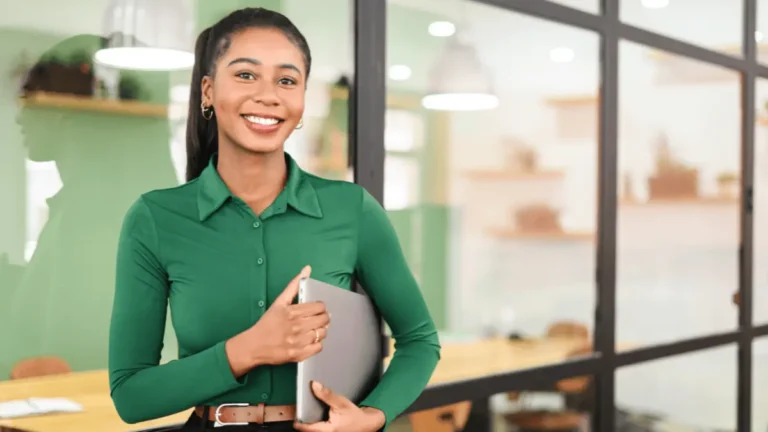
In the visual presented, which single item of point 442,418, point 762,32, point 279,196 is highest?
point 762,32

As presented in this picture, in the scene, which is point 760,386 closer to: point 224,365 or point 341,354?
point 341,354

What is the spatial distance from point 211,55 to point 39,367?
0.73 meters

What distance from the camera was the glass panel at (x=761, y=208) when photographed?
4.10 meters

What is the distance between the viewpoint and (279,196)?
1299 millimetres

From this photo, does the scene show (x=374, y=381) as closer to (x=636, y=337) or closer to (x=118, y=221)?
(x=118, y=221)

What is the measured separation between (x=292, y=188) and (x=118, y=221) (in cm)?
56

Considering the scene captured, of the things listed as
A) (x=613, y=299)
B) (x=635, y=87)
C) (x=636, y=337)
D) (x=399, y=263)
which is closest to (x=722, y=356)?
(x=636, y=337)

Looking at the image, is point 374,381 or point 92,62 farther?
point 92,62

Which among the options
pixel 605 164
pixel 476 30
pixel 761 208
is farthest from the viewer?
pixel 761 208

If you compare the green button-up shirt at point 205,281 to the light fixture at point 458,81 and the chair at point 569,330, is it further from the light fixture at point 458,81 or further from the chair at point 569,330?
the chair at point 569,330

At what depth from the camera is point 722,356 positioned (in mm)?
3869

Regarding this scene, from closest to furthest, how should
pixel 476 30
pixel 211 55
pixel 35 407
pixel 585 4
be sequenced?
pixel 211 55 → pixel 35 407 → pixel 476 30 → pixel 585 4

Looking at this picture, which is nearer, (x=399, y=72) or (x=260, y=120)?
(x=260, y=120)

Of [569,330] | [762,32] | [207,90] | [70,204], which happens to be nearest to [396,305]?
[207,90]
